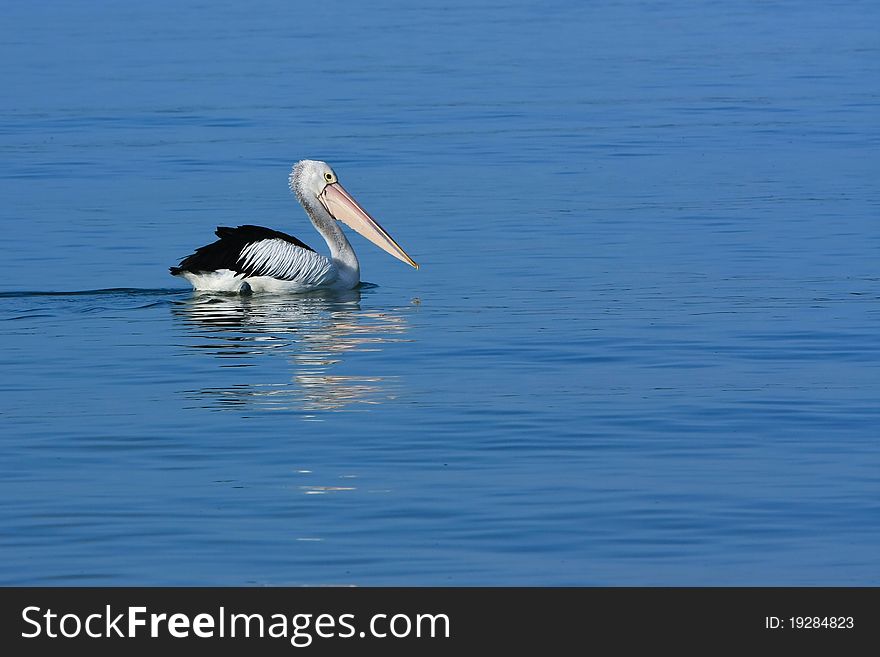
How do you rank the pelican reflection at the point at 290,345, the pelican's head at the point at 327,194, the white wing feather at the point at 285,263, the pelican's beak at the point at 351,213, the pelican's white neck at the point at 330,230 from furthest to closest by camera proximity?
the pelican's head at the point at 327,194, the pelican's beak at the point at 351,213, the pelican's white neck at the point at 330,230, the white wing feather at the point at 285,263, the pelican reflection at the point at 290,345

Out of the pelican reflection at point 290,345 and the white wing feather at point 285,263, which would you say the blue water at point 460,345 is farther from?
the white wing feather at point 285,263

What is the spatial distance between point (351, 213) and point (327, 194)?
0.86 ft

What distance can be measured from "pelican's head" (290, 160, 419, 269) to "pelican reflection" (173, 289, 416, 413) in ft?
3.04

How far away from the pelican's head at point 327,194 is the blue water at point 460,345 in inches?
19.0

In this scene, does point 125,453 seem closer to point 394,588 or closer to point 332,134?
point 394,588

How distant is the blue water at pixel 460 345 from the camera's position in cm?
672

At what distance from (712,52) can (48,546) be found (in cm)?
2461

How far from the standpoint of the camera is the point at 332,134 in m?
20.9

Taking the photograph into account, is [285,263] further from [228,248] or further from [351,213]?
[351,213]

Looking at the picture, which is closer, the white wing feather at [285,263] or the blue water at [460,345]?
the blue water at [460,345]

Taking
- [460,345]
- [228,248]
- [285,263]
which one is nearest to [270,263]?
[285,263]

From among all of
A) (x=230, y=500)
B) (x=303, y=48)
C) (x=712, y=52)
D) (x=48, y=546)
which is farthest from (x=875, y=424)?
(x=303, y=48)

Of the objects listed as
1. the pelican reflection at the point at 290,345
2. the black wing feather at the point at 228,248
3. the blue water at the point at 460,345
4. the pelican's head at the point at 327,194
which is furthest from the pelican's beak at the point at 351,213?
the black wing feather at the point at 228,248

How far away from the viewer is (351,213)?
1384 cm
